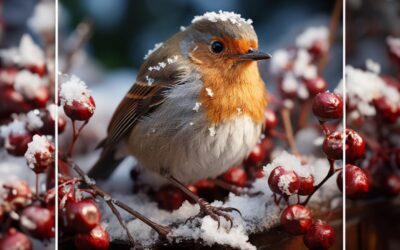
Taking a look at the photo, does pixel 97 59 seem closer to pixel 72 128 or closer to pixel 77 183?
pixel 72 128

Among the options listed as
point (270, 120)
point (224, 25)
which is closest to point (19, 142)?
point (224, 25)

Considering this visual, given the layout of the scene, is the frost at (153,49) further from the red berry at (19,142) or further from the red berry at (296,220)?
the red berry at (296,220)

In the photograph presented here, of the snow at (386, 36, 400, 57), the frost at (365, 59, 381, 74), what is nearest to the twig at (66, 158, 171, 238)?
the frost at (365, 59, 381, 74)

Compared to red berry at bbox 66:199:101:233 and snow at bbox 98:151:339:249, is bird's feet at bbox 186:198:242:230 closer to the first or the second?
snow at bbox 98:151:339:249

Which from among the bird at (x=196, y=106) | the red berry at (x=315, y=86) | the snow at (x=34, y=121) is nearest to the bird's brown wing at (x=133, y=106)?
the bird at (x=196, y=106)

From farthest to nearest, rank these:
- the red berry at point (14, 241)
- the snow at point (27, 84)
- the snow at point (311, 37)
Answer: the snow at point (311, 37)
the snow at point (27, 84)
the red berry at point (14, 241)

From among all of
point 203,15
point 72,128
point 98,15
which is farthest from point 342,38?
point 72,128
